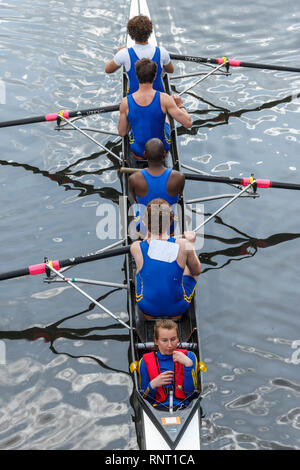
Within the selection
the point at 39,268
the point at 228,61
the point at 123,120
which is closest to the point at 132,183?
the point at 39,268

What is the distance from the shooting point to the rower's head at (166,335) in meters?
6.16

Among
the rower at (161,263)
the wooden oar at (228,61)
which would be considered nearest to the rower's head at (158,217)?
the rower at (161,263)

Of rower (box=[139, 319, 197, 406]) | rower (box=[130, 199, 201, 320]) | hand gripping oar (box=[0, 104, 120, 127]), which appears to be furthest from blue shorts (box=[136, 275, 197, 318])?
hand gripping oar (box=[0, 104, 120, 127])

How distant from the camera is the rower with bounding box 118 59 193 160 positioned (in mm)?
8711

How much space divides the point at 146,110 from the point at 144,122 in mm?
197

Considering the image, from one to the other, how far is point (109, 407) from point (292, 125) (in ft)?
23.0

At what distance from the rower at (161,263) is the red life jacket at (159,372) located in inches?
27.0

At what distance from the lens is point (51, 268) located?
786cm

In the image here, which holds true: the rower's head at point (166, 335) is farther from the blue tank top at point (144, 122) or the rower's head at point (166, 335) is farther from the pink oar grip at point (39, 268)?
the blue tank top at point (144, 122)

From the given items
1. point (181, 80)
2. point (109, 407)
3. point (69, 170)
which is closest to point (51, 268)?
point (109, 407)

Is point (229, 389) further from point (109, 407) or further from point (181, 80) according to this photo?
point (181, 80)

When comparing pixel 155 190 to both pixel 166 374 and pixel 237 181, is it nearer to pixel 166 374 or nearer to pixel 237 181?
pixel 237 181

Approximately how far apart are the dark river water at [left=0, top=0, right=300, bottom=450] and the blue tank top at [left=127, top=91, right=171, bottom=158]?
138 centimetres
